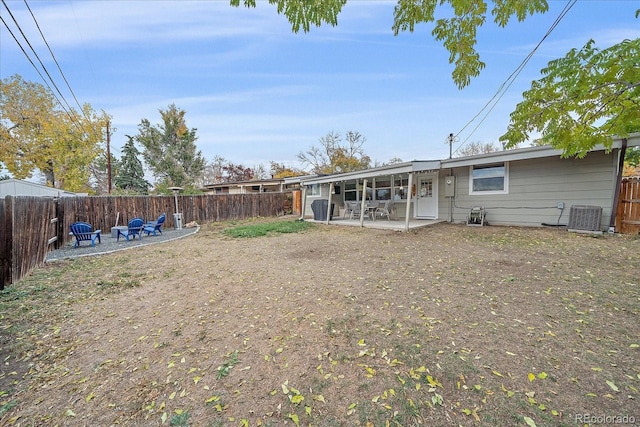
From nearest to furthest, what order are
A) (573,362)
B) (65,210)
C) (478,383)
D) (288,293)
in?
(478,383), (573,362), (288,293), (65,210)

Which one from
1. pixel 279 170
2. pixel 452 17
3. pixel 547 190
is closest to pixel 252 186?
pixel 279 170

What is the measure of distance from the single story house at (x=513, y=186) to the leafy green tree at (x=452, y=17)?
4.56 m

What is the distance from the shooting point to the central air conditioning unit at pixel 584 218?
6.79 m

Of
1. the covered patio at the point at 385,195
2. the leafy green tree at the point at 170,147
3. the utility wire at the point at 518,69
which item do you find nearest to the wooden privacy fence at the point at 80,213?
the covered patio at the point at 385,195

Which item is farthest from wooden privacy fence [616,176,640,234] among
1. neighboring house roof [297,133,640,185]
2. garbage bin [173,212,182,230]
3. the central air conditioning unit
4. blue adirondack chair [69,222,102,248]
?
garbage bin [173,212,182,230]

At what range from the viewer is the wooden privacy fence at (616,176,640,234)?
6.36m

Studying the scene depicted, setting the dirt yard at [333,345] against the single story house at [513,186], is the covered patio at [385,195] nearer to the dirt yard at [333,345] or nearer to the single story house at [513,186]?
the single story house at [513,186]

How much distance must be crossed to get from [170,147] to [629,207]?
25787 millimetres

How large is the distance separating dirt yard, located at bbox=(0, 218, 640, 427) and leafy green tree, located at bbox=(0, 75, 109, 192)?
973 inches

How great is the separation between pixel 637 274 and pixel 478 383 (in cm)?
411

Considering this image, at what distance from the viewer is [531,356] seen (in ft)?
7.39

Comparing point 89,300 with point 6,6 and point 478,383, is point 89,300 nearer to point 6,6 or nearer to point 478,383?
point 478,383

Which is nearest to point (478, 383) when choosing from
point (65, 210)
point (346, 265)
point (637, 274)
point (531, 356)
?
point (531, 356)

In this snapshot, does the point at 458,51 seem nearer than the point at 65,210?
Yes
